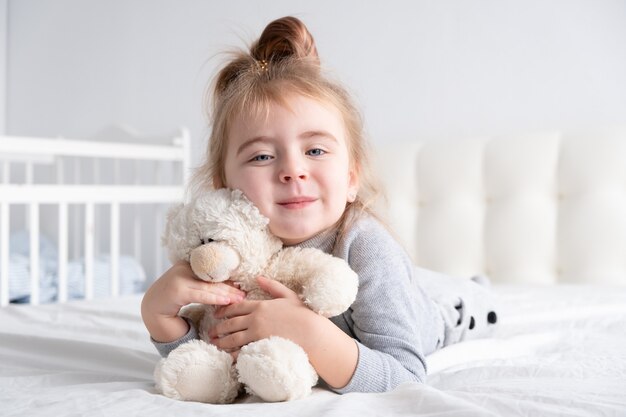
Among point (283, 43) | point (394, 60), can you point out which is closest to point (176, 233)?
point (283, 43)

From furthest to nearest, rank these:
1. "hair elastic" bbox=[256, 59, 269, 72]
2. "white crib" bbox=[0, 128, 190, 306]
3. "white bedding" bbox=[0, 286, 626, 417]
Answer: "white crib" bbox=[0, 128, 190, 306] → "hair elastic" bbox=[256, 59, 269, 72] → "white bedding" bbox=[0, 286, 626, 417]

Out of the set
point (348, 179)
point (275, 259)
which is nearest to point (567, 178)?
point (348, 179)

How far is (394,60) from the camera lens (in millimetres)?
2361

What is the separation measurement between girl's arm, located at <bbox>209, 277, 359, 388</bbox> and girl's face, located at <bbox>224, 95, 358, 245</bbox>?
0.09 meters

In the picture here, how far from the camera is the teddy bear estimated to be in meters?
0.71

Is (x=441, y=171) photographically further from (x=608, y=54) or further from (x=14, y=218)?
(x=14, y=218)

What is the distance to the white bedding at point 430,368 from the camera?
0.68 meters

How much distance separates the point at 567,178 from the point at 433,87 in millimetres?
546

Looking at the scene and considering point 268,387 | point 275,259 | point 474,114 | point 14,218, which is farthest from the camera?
point 14,218

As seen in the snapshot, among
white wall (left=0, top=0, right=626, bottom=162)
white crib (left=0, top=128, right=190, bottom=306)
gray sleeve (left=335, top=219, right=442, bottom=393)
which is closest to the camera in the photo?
gray sleeve (left=335, top=219, right=442, bottom=393)

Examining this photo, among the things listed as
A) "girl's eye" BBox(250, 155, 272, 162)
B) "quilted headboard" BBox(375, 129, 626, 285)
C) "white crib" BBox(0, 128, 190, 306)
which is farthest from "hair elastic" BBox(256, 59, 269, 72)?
"white crib" BBox(0, 128, 190, 306)

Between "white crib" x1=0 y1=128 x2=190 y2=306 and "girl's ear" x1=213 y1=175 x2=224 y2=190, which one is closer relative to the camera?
"girl's ear" x1=213 y1=175 x2=224 y2=190

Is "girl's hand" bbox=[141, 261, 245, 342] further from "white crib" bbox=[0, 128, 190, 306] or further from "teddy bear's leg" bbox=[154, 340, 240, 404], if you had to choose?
"white crib" bbox=[0, 128, 190, 306]

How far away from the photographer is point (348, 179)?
917 millimetres
